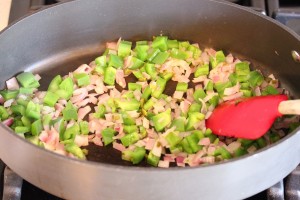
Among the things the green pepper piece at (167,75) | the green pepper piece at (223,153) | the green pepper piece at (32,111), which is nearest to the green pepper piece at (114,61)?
the green pepper piece at (167,75)

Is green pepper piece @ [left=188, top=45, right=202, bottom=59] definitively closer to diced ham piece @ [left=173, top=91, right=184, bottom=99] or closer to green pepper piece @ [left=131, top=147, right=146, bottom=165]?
diced ham piece @ [left=173, top=91, right=184, bottom=99]

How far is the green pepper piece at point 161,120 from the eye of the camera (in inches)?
39.6

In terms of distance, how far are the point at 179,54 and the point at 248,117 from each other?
0.31 m

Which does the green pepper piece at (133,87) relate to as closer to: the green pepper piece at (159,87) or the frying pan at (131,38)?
the green pepper piece at (159,87)

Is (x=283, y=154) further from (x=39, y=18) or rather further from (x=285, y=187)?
(x=39, y=18)

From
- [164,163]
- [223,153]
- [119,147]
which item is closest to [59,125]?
[119,147]

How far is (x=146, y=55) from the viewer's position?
1.15 m

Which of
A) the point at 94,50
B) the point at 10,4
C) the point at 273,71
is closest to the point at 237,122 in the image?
the point at 273,71

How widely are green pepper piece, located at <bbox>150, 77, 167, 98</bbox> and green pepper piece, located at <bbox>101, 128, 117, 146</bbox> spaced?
14cm

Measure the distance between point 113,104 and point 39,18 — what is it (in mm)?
252

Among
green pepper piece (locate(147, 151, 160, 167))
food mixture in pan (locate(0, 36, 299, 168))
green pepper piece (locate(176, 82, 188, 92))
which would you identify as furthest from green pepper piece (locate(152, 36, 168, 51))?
green pepper piece (locate(147, 151, 160, 167))

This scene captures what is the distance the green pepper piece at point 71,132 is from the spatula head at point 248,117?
28 cm

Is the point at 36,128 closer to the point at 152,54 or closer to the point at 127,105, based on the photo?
the point at 127,105

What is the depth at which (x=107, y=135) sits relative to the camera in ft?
3.24
